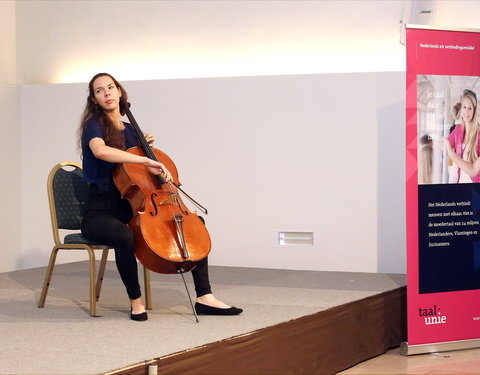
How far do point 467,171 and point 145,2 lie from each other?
9.48 feet

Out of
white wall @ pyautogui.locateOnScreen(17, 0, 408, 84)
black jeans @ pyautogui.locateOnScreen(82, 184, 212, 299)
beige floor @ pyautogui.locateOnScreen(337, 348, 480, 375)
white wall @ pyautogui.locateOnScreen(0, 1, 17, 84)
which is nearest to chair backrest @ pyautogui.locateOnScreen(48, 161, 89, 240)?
black jeans @ pyautogui.locateOnScreen(82, 184, 212, 299)

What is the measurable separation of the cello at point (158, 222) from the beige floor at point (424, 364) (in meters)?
0.98

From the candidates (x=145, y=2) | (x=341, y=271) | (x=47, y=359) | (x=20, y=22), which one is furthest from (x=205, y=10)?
(x=47, y=359)

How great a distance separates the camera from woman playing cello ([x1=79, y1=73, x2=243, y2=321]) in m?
3.23

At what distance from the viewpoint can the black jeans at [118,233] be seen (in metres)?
3.23

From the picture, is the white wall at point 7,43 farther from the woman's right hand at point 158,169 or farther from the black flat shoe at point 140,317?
the black flat shoe at point 140,317

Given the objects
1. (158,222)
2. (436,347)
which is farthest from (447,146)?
(158,222)

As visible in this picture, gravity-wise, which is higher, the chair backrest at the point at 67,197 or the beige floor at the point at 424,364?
the chair backrest at the point at 67,197

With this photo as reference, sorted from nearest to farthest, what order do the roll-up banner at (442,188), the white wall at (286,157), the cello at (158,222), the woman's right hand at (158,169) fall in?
1. the cello at (158,222)
2. the woman's right hand at (158,169)
3. the roll-up banner at (442,188)
4. the white wall at (286,157)

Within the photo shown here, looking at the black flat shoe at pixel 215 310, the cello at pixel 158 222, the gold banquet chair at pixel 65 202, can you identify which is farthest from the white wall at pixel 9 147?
the black flat shoe at pixel 215 310

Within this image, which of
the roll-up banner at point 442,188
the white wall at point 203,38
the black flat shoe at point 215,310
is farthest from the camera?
the white wall at point 203,38

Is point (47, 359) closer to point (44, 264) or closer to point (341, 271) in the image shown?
point (341, 271)

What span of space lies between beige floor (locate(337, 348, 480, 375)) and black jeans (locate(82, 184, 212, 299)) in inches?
32.2

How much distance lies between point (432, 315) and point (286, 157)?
5.94 feet
